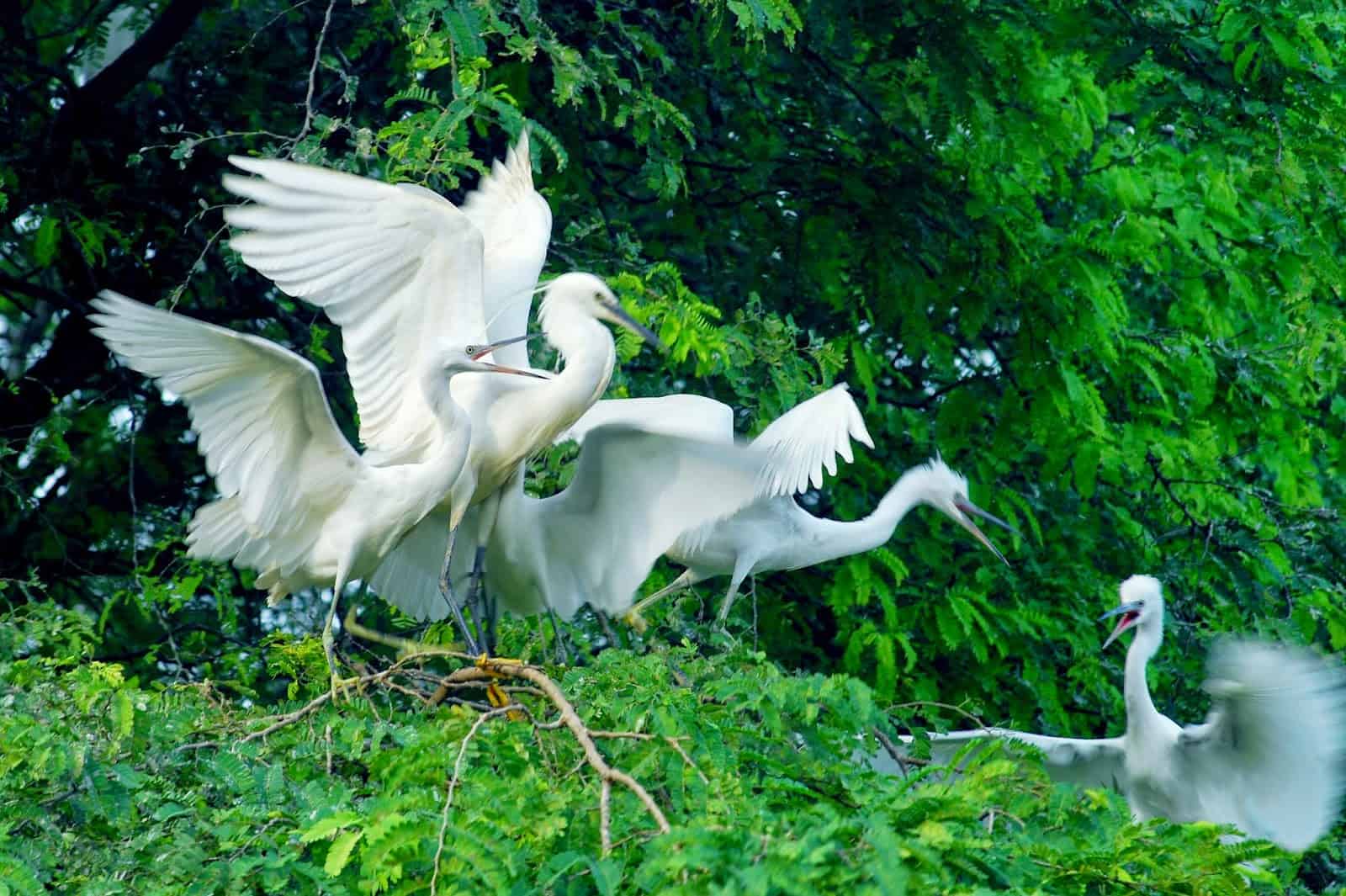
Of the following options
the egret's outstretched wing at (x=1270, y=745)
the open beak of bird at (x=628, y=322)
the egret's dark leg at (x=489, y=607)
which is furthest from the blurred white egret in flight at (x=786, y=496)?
the egret's outstretched wing at (x=1270, y=745)

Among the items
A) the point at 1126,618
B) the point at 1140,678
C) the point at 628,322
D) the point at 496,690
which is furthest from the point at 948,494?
the point at 496,690

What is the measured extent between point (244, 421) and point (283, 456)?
17 centimetres

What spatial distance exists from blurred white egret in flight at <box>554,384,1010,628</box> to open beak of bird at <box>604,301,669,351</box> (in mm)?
160

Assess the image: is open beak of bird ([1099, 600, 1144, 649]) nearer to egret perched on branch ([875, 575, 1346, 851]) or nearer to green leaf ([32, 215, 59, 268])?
egret perched on branch ([875, 575, 1346, 851])

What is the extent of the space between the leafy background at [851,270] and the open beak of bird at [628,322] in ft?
0.25

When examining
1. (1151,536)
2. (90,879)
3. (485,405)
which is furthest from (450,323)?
(1151,536)

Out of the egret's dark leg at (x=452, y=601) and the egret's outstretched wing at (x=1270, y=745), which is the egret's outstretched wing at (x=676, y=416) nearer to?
the egret's dark leg at (x=452, y=601)

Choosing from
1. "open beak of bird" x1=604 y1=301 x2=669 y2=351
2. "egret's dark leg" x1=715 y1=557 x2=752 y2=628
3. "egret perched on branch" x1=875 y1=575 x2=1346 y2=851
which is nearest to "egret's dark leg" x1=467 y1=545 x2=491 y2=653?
"egret's dark leg" x1=715 y1=557 x2=752 y2=628

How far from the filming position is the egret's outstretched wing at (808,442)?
15.5 feet

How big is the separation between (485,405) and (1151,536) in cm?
298

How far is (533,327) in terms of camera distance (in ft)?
20.4

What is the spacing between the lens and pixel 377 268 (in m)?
5.00

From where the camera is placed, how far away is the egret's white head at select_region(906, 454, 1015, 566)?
613cm

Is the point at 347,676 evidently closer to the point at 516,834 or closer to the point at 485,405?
the point at 485,405
